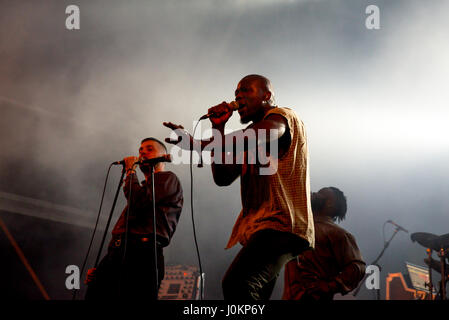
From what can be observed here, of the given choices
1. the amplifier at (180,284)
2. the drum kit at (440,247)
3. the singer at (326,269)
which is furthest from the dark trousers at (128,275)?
the drum kit at (440,247)

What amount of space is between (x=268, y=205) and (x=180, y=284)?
3424 mm

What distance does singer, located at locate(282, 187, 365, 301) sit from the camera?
94.3 inches

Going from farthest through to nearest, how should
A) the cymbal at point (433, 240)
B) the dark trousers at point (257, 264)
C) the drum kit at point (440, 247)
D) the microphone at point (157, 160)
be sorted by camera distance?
1. the cymbal at point (433, 240)
2. the drum kit at point (440, 247)
3. the microphone at point (157, 160)
4. the dark trousers at point (257, 264)

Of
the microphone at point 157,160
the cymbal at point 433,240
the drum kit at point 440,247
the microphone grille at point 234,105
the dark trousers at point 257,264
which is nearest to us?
the dark trousers at point 257,264

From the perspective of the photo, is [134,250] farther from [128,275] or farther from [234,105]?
[234,105]

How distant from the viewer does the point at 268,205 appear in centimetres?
145

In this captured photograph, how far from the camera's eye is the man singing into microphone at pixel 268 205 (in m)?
1.34

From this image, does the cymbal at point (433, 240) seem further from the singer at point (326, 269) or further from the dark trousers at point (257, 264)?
the dark trousers at point (257, 264)

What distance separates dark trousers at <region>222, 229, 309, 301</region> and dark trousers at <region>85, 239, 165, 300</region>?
1170 millimetres

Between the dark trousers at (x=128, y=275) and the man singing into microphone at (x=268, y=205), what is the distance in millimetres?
1023

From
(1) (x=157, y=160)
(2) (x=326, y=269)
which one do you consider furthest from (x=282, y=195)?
(2) (x=326, y=269)

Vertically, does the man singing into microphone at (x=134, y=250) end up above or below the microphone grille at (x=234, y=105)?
below
